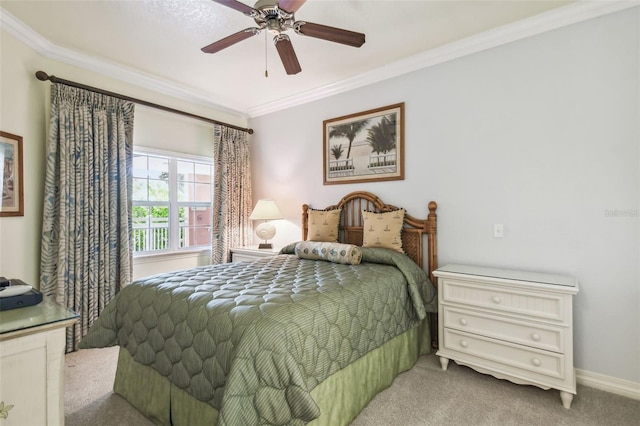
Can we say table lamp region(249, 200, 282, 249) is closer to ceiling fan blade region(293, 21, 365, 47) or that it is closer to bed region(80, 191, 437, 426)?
bed region(80, 191, 437, 426)

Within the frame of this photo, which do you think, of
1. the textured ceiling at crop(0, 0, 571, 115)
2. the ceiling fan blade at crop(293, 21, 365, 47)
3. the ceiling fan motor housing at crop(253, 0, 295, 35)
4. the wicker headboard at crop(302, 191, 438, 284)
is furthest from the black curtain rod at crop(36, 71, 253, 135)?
the ceiling fan blade at crop(293, 21, 365, 47)

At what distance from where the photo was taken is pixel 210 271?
2.34m

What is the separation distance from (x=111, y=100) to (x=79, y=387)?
2494 mm

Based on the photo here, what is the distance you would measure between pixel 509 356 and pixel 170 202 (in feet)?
11.9

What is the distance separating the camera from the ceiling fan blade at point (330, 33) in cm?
185

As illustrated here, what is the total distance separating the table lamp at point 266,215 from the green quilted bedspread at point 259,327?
4.59 feet

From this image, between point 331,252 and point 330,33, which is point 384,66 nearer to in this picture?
point 330,33

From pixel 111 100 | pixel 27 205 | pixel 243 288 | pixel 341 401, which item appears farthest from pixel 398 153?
pixel 27 205

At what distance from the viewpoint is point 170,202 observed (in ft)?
12.2

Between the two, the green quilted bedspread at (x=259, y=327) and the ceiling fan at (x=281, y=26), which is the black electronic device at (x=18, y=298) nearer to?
the green quilted bedspread at (x=259, y=327)

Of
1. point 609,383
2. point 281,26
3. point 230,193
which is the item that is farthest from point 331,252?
point 609,383

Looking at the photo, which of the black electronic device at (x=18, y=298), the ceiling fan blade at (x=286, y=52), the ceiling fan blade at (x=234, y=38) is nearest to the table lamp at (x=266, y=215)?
the ceiling fan blade at (x=286, y=52)

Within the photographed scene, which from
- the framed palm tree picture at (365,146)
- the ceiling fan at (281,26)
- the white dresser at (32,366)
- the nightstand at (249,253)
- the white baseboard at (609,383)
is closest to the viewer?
the white dresser at (32,366)

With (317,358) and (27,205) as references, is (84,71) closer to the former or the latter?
(27,205)
